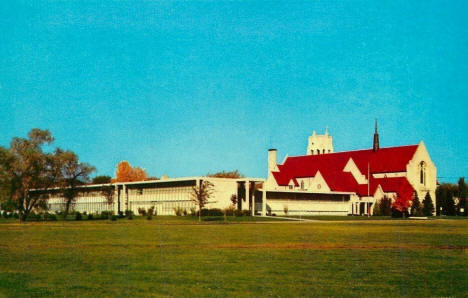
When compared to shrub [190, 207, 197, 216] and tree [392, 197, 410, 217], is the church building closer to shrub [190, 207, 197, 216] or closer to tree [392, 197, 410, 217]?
tree [392, 197, 410, 217]

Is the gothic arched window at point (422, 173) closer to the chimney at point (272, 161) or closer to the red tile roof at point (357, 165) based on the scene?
the red tile roof at point (357, 165)

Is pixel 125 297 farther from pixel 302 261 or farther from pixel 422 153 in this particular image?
pixel 422 153

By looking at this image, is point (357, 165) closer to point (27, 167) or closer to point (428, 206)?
point (428, 206)

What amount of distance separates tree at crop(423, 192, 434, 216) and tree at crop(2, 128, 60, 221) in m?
58.8

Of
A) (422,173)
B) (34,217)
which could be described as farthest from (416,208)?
(34,217)

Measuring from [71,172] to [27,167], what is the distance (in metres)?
7.82

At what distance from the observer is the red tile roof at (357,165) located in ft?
320

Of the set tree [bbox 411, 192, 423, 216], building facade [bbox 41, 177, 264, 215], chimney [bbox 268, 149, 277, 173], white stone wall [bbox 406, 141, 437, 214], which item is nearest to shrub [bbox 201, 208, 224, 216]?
building facade [bbox 41, 177, 264, 215]

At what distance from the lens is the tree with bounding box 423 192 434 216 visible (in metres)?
92.4

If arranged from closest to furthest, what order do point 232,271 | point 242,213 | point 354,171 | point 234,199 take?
point 232,271, point 242,213, point 234,199, point 354,171

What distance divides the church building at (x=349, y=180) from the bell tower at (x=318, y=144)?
20453 mm

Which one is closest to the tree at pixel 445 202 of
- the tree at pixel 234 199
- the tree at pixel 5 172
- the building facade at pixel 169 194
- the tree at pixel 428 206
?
the tree at pixel 428 206

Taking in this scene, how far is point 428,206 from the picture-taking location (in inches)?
3661

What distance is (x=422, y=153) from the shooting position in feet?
337
